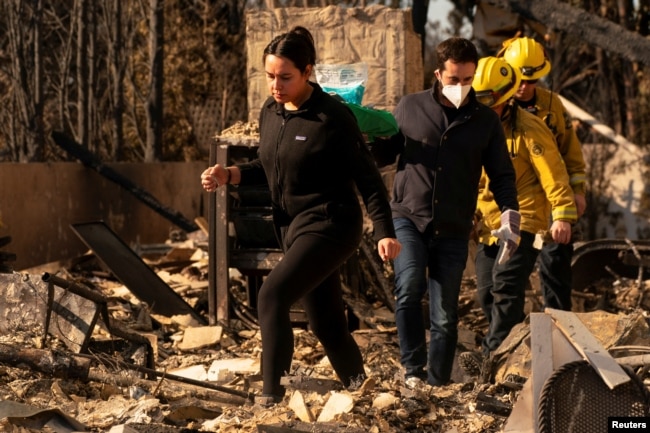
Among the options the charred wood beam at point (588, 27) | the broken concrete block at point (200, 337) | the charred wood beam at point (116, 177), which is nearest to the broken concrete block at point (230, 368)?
the broken concrete block at point (200, 337)

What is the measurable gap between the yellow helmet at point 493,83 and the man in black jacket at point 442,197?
0.59m

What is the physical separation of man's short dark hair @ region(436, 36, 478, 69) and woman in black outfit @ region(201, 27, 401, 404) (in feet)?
3.32

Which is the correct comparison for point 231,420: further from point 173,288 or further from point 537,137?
point 173,288

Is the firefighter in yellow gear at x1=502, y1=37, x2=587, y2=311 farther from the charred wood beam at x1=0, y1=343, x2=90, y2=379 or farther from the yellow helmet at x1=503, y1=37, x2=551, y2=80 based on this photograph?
the charred wood beam at x1=0, y1=343, x2=90, y2=379

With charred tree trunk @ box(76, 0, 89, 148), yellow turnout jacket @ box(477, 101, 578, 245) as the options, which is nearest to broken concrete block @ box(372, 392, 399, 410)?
yellow turnout jacket @ box(477, 101, 578, 245)

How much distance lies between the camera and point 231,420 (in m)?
5.89

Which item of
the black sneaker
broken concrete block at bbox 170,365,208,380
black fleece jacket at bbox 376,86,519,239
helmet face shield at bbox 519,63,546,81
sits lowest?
broken concrete block at bbox 170,365,208,380

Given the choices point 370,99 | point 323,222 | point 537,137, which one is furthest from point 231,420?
point 370,99

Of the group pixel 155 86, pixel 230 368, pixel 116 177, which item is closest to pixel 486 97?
pixel 230 368

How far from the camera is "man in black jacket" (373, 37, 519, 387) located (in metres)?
7.07

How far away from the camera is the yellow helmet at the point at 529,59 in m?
8.82

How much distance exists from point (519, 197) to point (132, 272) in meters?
3.75

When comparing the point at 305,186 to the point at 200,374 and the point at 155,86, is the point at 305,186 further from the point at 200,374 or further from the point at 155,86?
the point at 155,86

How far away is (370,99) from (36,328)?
12.5 feet
